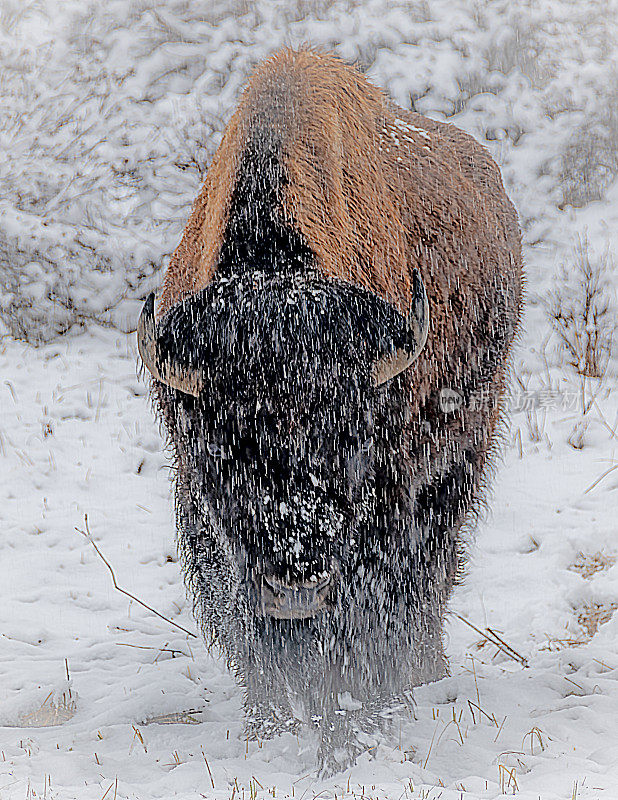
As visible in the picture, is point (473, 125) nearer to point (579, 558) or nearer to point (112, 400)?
point (112, 400)

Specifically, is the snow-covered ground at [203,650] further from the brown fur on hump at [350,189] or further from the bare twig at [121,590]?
the brown fur on hump at [350,189]

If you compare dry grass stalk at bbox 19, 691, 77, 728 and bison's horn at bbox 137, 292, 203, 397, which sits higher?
bison's horn at bbox 137, 292, 203, 397

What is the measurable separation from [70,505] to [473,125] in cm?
677

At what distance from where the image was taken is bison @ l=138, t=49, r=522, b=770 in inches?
95.1

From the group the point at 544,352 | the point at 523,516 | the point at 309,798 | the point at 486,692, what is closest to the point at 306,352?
the point at 309,798

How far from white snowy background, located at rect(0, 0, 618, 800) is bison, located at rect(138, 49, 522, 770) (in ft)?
1.18

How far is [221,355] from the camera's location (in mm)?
2412

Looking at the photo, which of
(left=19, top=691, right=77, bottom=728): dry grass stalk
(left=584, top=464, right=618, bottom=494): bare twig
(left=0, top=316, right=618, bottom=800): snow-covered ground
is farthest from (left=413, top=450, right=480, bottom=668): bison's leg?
(left=584, top=464, right=618, bottom=494): bare twig

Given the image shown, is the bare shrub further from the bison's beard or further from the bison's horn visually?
the bison's horn

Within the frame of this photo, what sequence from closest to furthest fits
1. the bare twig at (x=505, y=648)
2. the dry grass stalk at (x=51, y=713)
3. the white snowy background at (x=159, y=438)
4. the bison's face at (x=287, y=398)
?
1. the bison's face at (x=287, y=398)
2. the white snowy background at (x=159, y=438)
3. the dry grass stalk at (x=51, y=713)
4. the bare twig at (x=505, y=648)

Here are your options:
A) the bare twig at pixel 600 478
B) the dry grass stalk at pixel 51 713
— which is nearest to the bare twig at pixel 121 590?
the dry grass stalk at pixel 51 713

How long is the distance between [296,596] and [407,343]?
0.86 m

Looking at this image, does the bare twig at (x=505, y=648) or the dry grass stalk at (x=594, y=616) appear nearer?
the bare twig at (x=505, y=648)

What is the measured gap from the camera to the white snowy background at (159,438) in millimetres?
2844
